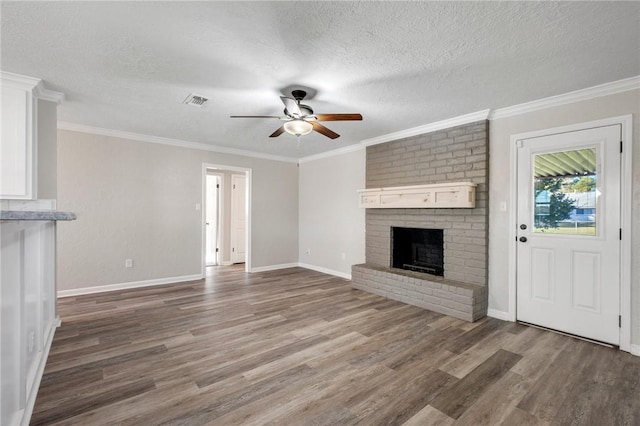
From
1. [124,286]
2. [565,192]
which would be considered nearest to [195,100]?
[124,286]

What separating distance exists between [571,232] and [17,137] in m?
5.30

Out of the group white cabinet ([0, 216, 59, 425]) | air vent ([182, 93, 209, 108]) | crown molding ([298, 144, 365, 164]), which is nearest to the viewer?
white cabinet ([0, 216, 59, 425])

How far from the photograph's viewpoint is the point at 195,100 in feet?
10.2

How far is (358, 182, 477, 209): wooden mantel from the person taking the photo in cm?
345

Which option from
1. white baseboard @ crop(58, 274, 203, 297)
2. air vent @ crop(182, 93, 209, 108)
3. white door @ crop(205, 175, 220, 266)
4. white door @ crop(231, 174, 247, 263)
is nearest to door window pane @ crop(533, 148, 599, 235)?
air vent @ crop(182, 93, 209, 108)

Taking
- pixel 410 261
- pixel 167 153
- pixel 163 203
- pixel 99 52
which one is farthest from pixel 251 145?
pixel 410 261

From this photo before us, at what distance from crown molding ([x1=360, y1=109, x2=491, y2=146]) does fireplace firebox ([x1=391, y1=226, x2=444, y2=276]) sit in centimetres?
139

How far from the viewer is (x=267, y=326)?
10.2 feet

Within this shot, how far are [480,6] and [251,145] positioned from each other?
13.4ft

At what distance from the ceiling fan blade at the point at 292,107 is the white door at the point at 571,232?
2.51m

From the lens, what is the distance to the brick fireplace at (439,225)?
3.47 meters

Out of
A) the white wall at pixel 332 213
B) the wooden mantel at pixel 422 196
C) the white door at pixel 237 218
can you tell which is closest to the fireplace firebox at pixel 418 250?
the wooden mantel at pixel 422 196

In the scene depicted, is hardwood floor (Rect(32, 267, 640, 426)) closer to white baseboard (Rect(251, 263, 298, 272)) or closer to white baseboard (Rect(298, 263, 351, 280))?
white baseboard (Rect(298, 263, 351, 280))

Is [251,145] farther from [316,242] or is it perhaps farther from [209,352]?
[209,352]
